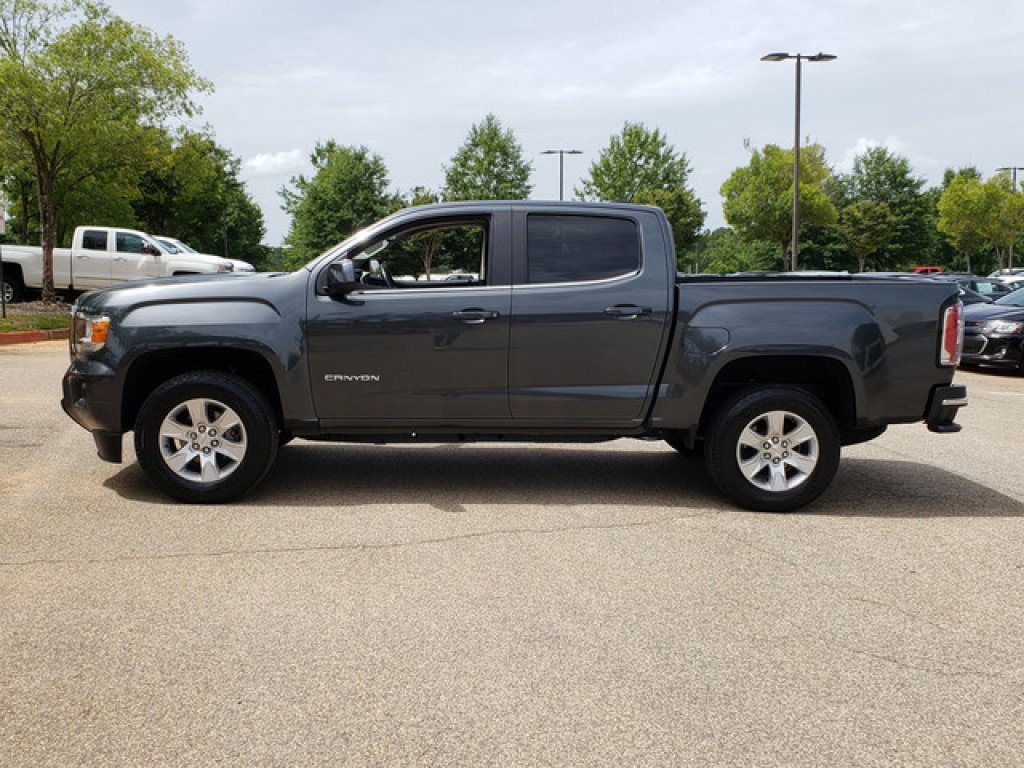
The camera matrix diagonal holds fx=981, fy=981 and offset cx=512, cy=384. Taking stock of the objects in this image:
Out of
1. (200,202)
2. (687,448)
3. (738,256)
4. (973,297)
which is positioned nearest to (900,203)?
(738,256)

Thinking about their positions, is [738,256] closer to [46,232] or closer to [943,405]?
[46,232]

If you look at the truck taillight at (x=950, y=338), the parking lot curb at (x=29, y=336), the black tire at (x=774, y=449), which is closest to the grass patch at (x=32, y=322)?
the parking lot curb at (x=29, y=336)

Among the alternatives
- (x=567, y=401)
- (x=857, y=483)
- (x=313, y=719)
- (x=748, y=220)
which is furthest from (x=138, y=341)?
(x=748, y=220)

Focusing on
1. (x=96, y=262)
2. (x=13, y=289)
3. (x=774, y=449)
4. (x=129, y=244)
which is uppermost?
(x=129, y=244)

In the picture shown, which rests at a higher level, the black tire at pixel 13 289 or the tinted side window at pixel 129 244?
the tinted side window at pixel 129 244

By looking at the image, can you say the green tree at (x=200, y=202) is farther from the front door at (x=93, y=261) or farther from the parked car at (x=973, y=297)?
the parked car at (x=973, y=297)

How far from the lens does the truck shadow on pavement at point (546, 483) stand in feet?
20.1

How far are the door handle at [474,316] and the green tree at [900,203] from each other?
72.4m

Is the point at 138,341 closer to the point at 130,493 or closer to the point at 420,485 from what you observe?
the point at 130,493

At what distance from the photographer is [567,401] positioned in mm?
6027

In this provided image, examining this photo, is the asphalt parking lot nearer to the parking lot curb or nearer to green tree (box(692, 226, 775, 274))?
the parking lot curb

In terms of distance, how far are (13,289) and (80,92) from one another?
5.60m

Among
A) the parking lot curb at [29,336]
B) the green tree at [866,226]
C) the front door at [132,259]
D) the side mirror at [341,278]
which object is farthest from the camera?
the green tree at [866,226]

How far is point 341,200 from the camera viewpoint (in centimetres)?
6775
